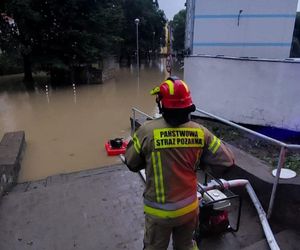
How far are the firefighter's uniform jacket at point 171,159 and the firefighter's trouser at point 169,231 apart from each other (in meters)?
0.05

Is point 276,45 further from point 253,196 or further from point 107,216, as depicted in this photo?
point 107,216

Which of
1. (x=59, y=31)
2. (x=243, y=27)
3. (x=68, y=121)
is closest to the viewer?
(x=243, y=27)

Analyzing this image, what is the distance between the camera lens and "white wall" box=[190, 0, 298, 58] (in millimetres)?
7738

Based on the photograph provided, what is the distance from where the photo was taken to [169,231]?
184 cm

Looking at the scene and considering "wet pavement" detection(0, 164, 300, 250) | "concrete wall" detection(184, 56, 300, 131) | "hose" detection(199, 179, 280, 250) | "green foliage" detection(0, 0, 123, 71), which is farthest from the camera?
"green foliage" detection(0, 0, 123, 71)

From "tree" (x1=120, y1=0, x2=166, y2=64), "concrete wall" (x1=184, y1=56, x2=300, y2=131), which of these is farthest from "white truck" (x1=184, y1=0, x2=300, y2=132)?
"tree" (x1=120, y1=0, x2=166, y2=64)

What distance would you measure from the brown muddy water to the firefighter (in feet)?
13.6

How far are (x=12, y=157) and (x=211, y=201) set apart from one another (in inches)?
164

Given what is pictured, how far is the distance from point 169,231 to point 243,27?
7.61 m

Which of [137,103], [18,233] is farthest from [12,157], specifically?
[137,103]

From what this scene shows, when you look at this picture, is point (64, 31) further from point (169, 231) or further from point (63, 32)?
point (169, 231)

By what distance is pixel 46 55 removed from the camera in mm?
15570

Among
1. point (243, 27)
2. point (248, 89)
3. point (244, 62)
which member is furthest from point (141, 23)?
point (248, 89)

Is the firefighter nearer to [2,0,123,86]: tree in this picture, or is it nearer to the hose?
the hose
